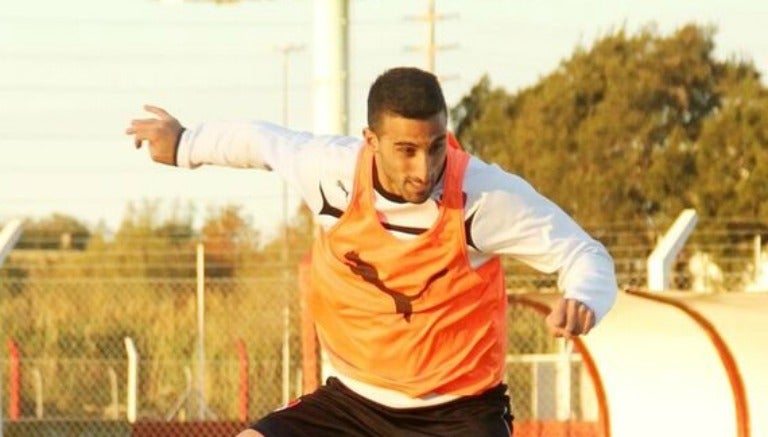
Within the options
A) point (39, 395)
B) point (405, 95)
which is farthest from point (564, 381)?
point (405, 95)

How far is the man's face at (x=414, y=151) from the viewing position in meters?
6.90

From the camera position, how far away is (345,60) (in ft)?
51.5

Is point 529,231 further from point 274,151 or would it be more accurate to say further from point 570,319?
point 274,151

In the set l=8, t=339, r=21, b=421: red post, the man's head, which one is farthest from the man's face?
l=8, t=339, r=21, b=421: red post

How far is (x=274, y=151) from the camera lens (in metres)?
7.49

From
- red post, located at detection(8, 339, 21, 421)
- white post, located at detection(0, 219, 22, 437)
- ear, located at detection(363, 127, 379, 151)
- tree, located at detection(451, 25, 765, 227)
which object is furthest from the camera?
tree, located at detection(451, 25, 765, 227)

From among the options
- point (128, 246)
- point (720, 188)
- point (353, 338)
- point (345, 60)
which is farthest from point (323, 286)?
point (720, 188)

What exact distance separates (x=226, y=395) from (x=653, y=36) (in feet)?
51.6

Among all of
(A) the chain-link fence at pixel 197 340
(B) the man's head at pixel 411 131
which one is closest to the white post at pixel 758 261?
(A) the chain-link fence at pixel 197 340

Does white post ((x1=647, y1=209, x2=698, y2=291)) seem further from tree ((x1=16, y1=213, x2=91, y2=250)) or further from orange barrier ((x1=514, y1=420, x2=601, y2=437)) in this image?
tree ((x1=16, y1=213, x2=91, y2=250))

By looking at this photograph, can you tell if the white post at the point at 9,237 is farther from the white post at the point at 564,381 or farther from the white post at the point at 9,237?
the white post at the point at 564,381

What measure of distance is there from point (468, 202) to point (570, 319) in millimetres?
691

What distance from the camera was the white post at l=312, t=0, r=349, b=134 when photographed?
51.2 ft

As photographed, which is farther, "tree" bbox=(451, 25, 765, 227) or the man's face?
"tree" bbox=(451, 25, 765, 227)
